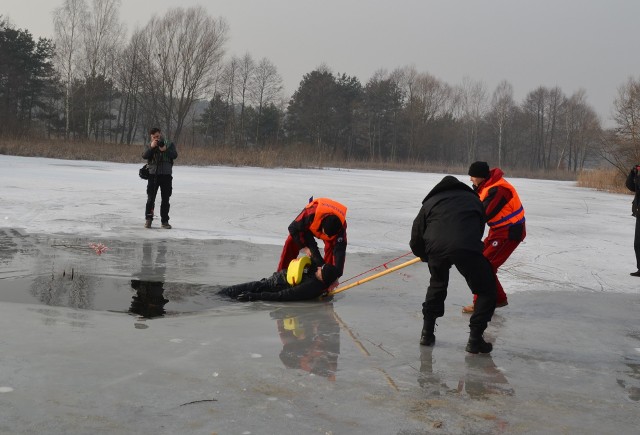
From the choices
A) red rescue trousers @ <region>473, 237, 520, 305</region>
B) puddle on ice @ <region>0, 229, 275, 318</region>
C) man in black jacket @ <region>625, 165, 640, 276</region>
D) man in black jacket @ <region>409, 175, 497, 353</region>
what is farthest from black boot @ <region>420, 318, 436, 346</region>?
man in black jacket @ <region>625, 165, 640, 276</region>

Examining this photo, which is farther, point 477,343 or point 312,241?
point 312,241

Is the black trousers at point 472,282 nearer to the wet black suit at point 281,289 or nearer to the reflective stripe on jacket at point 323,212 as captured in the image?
the reflective stripe on jacket at point 323,212

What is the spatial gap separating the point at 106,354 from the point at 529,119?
92.1 meters

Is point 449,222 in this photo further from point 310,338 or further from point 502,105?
point 502,105

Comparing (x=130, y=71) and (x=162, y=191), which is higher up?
(x=130, y=71)

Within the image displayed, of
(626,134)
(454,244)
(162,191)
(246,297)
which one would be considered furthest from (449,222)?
(626,134)

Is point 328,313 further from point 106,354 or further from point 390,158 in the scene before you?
point 390,158

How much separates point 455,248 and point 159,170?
722 centimetres

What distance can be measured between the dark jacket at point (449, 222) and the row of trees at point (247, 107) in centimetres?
2561

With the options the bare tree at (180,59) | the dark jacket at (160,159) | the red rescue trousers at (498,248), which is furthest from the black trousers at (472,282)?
the bare tree at (180,59)

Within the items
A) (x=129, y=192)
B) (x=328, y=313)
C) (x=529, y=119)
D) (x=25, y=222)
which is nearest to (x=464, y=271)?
(x=328, y=313)

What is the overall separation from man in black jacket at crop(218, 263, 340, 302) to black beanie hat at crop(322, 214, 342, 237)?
35 centimetres

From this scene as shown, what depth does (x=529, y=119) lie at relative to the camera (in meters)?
89.9

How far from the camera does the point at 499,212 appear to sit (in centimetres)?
598
